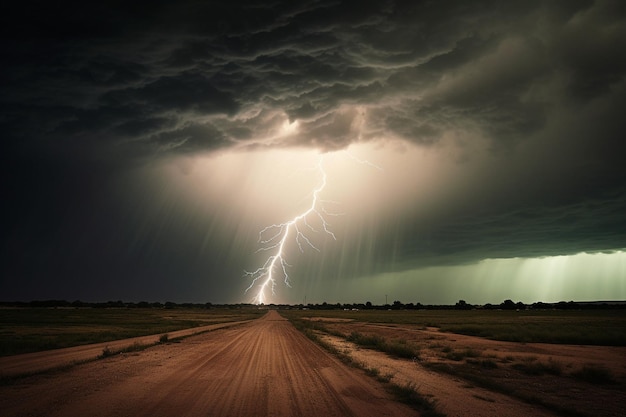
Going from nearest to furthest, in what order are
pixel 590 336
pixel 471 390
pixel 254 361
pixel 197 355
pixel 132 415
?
pixel 132 415 → pixel 471 390 → pixel 254 361 → pixel 197 355 → pixel 590 336

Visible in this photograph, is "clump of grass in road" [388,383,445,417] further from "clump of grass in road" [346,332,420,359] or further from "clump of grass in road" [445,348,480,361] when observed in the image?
"clump of grass in road" [445,348,480,361]

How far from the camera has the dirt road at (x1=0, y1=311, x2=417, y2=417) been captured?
367 inches

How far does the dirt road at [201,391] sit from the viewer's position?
30.6ft

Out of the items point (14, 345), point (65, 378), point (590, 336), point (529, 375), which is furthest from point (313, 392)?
point (590, 336)

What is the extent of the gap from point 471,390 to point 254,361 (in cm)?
974

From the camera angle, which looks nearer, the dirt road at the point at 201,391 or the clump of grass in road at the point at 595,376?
the dirt road at the point at 201,391

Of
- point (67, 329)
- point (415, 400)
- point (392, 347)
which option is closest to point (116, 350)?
point (392, 347)

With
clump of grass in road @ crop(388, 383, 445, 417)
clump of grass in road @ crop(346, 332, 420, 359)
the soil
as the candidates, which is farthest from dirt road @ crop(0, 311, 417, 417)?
clump of grass in road @ crop(346, 332, 420, 359)

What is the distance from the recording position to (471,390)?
13.5 m

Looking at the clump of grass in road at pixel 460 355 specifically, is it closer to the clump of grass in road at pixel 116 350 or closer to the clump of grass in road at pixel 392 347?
the clump of grass in road at pixel 392 347

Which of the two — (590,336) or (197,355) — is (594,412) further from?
(590,336)

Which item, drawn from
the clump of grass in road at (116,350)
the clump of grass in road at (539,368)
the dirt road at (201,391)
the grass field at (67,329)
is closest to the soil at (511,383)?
the clump of grass in road at (539,368)

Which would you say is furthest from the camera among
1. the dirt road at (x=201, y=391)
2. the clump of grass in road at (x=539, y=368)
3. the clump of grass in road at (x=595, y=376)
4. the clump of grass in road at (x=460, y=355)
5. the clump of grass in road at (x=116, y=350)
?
the clump of grass in road at (x=460, y=355)

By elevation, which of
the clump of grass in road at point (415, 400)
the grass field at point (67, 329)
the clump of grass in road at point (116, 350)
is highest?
the clump of grass in road at point (415, 400)
